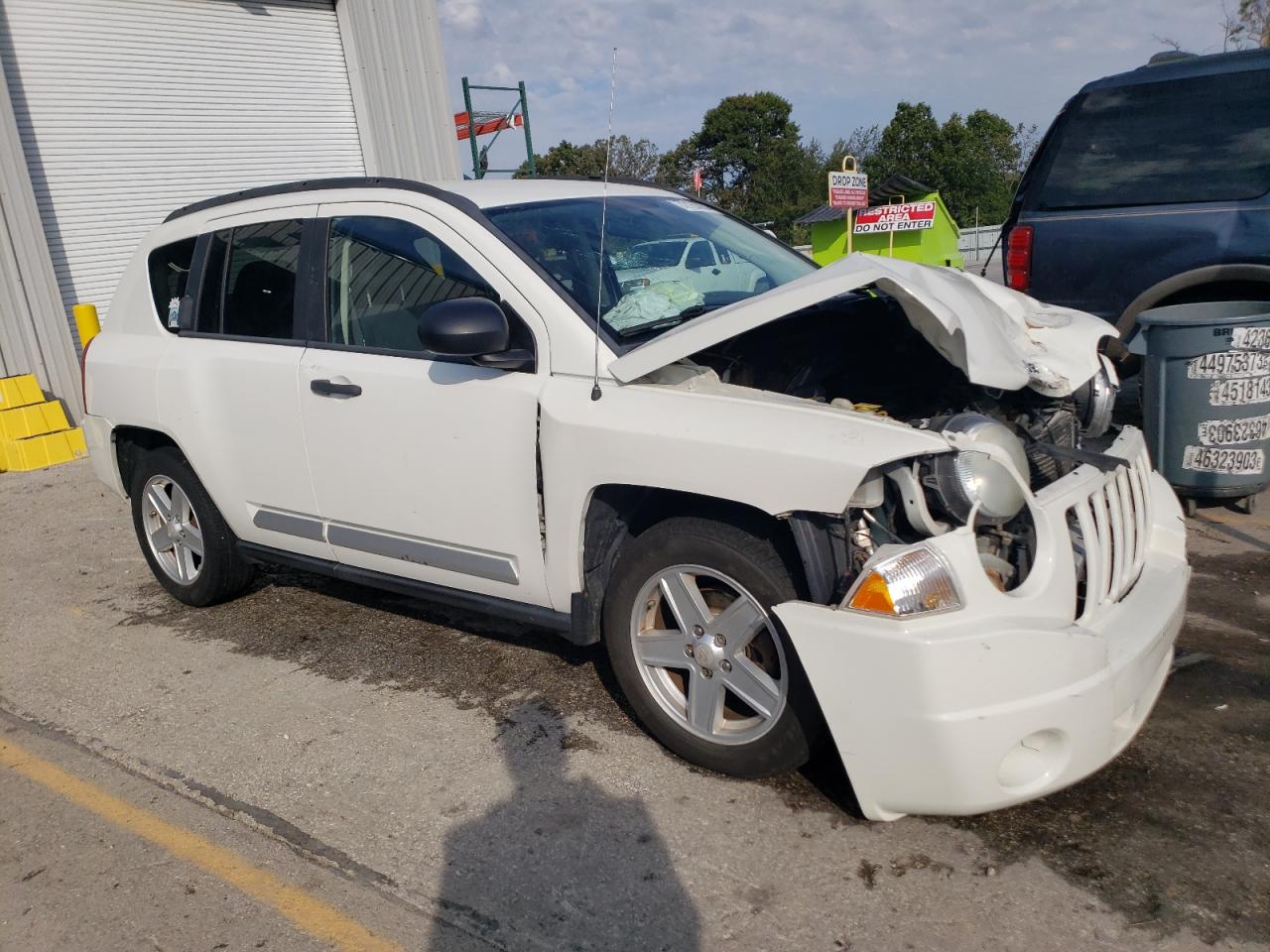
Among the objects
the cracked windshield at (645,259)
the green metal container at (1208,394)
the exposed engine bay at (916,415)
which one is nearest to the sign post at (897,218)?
the green metal container at (1208,394)

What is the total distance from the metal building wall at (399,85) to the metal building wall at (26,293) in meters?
4.11

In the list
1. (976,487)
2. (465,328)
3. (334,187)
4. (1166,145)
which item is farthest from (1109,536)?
(1166,145)

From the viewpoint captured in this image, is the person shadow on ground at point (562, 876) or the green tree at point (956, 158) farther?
the green tree at point (956, 158)

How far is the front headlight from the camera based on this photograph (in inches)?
102

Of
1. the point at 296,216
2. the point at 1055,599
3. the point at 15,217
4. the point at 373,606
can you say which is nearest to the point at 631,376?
the point at 1055,599

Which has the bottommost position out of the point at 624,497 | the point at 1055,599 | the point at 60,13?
the point at 1055,599

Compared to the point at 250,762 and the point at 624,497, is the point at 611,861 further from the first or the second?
the point at 250,762

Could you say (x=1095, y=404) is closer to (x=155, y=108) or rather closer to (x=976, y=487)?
(x=976, y=487)

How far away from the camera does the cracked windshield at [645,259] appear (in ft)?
11.7

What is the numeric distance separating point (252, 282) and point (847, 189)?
9.66 m

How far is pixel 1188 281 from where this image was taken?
582 centimetres

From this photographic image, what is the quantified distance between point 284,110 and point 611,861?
11759mm

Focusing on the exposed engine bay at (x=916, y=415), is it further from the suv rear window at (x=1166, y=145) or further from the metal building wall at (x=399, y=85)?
the metal building wall at (x=399, y=85)

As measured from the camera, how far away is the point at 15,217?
31.8 feet
